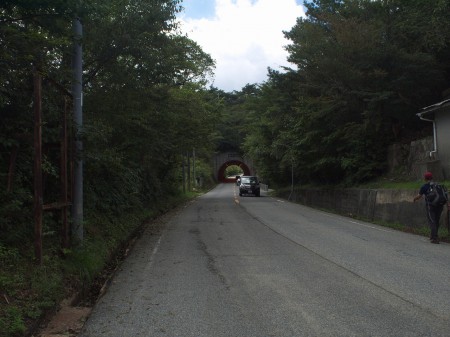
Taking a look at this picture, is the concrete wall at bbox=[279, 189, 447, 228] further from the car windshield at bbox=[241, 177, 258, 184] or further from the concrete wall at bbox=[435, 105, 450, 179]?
the car windshield at bbox=[241, 177, 258, 184]

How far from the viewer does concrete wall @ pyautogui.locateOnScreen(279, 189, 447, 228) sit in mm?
15908

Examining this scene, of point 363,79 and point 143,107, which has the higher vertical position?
point 363,79

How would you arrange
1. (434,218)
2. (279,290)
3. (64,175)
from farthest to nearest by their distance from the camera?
(434,218), (64,175), (279,290)

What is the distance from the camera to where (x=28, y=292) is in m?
5.85

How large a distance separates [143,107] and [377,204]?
434 inches

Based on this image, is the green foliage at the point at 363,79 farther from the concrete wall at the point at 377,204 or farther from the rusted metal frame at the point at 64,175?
the rusted metal frame at the point at 64,175

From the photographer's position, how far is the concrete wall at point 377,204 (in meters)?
15.9

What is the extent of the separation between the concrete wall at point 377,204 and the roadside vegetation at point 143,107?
2.94 ft

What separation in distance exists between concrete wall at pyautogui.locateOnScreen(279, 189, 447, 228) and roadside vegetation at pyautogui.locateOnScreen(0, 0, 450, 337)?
0.89 meters

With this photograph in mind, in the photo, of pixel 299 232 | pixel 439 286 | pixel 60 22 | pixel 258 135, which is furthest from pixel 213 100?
pixel 439 286

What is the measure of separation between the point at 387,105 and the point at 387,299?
647 inches

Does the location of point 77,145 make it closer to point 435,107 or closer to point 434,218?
point 434,218

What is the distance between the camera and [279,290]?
22.1 feet

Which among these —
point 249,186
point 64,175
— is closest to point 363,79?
point 64,175
